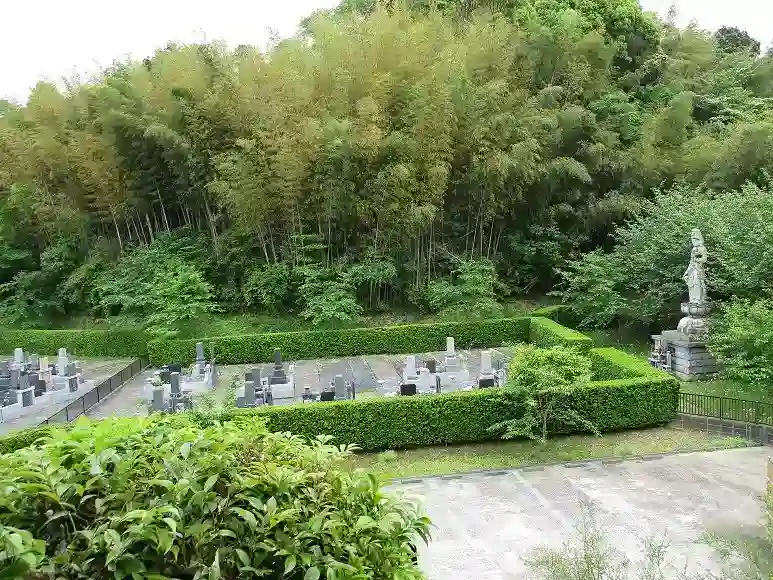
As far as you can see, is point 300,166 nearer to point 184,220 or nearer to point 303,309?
point 303,309

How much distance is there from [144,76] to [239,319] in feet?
25.4

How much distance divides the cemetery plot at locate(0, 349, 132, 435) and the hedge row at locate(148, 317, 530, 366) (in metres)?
1.71

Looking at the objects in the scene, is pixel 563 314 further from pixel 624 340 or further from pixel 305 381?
pixel 305 381

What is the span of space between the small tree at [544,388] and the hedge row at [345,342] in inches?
278

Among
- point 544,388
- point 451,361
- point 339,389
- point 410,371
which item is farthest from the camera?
point 451,361

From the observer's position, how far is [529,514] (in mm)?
8367

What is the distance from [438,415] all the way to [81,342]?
1242 cm

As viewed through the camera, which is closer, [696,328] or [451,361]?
[696,328]

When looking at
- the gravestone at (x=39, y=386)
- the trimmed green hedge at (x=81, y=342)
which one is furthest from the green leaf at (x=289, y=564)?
the trimmed green hedge at (x=81, y=342)

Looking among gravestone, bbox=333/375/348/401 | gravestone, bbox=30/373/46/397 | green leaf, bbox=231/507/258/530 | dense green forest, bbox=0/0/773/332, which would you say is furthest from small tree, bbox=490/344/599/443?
gravestone, bbox=30/373/46/397

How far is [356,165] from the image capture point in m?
18.4

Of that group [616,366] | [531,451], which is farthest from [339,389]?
[616,366]

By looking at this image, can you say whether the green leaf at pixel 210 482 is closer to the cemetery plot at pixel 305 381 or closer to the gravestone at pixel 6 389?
the cemetery plot at pixel 305 381

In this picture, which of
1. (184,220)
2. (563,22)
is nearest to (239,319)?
(184,220)
